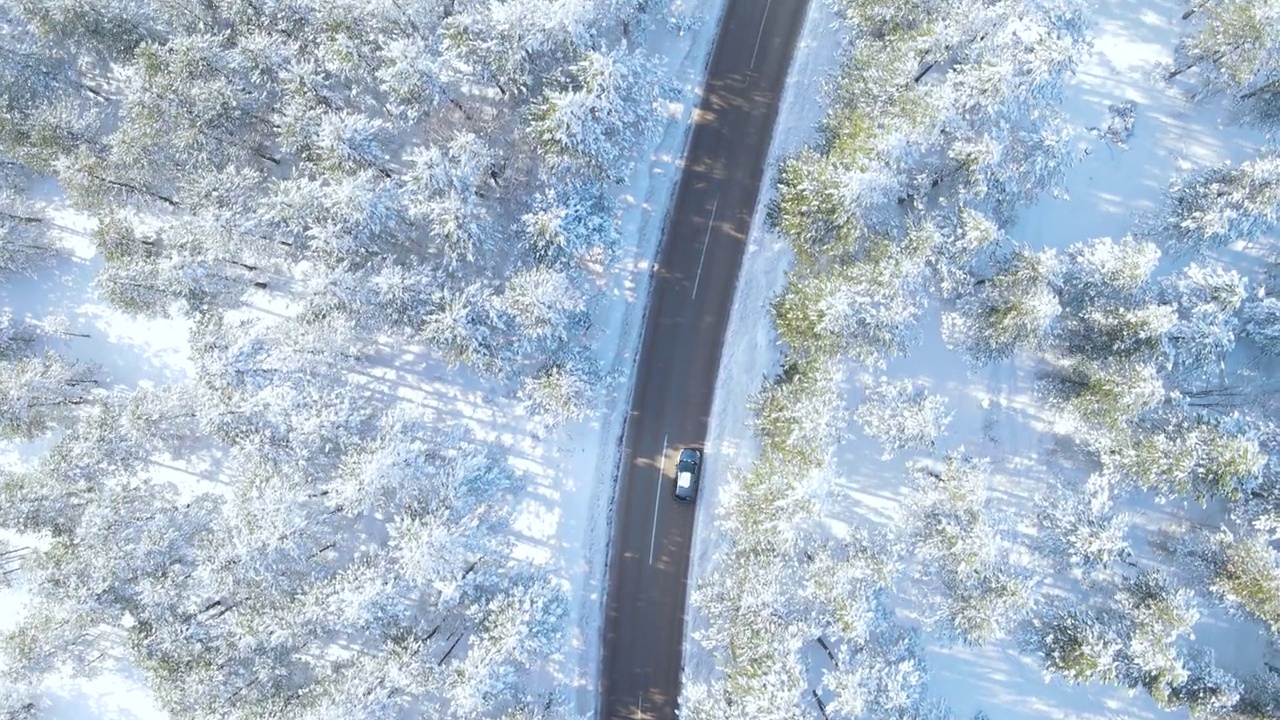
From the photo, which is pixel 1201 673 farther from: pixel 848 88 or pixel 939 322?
pixel 848 88

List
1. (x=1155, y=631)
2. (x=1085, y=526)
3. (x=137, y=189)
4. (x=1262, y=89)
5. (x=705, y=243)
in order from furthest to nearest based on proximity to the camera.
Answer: (x=705, y=243), (x=137, y=189), (x=1262, y=89), (x=1085, y=526), (x=1155, y=631)

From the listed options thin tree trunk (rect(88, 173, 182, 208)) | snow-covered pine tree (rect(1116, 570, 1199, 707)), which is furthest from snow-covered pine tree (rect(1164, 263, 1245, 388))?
thin tree trunk (rect(88, 173, 182, 208))

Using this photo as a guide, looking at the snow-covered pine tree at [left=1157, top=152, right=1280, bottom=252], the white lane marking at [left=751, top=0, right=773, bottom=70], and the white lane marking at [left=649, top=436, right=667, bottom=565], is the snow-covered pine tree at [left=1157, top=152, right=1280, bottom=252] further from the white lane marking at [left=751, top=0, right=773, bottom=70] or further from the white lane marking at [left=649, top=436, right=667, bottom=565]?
the white lane marking at [left=649, top=436, right=667, bottom=565]

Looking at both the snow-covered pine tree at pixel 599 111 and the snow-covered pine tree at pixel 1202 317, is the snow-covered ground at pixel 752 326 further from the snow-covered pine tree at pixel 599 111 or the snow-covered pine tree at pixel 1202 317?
the snow-covered pine tree at pixel 1202 317

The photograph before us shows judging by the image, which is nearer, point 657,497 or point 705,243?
point 657,497

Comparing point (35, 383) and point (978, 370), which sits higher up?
point (978, 370)

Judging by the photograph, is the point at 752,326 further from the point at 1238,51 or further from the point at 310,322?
the point at 1238,51

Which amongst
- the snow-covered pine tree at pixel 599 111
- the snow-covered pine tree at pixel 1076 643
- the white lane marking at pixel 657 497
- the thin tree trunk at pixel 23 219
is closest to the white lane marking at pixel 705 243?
the snow-covered pine tree at pixel 599 111

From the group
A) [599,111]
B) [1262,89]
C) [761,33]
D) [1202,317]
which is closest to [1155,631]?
[1202,317]
